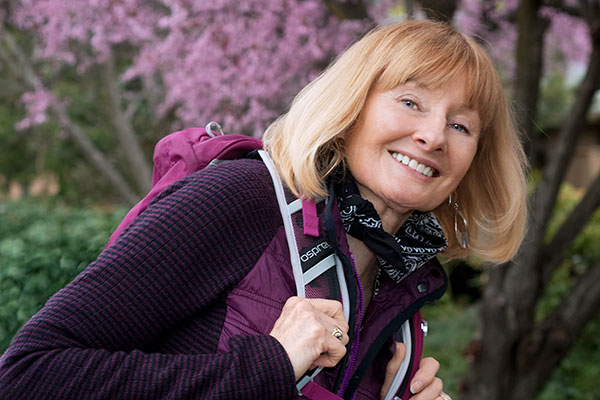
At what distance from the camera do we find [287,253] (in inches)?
59.7

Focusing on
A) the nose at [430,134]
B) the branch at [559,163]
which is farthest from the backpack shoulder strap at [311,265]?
the branch at [559,163]

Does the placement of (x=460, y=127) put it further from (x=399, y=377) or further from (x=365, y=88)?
(x=399, y=377)

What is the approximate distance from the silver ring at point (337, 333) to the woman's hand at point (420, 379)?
0.33 metres

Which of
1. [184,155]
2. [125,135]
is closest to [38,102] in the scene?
[125,135]

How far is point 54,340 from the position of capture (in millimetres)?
1306

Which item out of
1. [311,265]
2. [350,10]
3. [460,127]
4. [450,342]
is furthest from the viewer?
[450,342]

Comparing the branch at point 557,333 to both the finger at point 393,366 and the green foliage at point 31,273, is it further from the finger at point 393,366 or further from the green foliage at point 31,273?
the finger at point 393,366

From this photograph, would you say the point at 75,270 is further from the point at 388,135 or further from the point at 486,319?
the point at 486,319

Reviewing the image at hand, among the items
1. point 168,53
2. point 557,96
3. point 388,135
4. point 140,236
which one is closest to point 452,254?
point 388,135

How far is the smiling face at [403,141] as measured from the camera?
1.76 m

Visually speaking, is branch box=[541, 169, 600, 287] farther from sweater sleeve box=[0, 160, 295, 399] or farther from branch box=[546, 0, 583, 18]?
sweater sleeve box=[0, 160, 295, 399]

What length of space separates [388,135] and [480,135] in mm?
421

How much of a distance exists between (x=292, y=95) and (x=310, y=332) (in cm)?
454

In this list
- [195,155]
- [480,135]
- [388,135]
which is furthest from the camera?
[480,135]
